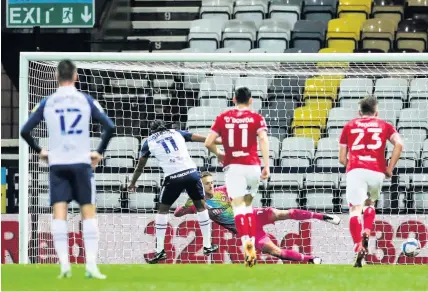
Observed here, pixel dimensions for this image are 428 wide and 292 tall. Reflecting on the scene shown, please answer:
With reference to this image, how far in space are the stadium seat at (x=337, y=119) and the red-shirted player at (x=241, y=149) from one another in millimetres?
4770

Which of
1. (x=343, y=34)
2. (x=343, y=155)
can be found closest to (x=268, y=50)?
(x=343, y=34)

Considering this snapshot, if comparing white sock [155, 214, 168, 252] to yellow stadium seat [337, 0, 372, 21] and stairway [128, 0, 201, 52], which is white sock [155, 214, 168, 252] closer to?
stairway [128, 0, 201, 52]

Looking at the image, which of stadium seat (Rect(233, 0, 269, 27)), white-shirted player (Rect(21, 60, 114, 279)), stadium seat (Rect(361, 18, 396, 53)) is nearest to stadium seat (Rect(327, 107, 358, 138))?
stadium seat (Rect(361, 18, 396, 53))

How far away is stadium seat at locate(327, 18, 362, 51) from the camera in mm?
20844

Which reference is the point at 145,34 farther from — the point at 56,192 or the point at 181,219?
the point at 56,192

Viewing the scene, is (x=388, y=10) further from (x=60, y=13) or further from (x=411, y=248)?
(x=411, y=248)

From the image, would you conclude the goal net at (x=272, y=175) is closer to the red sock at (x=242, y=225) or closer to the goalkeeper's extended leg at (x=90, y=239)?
the red sock at (x=242, y=225)

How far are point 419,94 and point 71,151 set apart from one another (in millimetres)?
8326

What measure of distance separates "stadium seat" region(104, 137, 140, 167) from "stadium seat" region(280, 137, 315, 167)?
6.26ft

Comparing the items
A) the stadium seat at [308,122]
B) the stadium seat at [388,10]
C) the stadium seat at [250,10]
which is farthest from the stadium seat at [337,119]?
the stadium seat at [250,10]

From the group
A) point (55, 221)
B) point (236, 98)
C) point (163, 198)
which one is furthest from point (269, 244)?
point (55, 221)

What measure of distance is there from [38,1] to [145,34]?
11.4ft

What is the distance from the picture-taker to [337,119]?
→ 18.0m

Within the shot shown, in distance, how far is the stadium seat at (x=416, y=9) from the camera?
73.7ft
